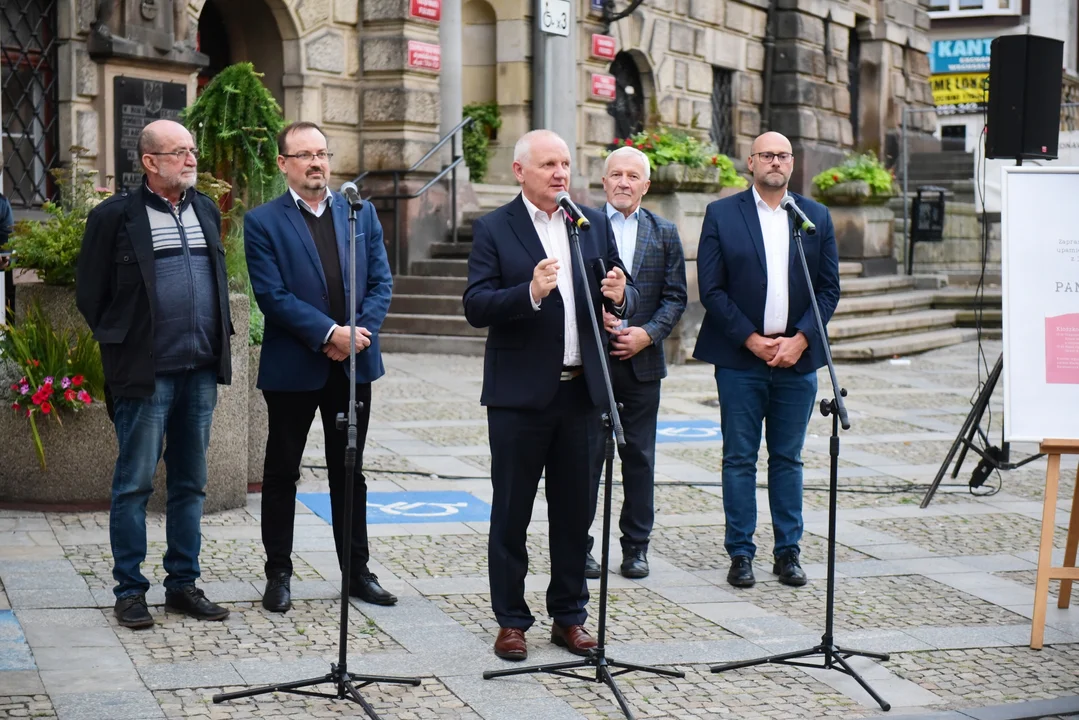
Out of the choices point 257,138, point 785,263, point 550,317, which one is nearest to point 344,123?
point 257,138

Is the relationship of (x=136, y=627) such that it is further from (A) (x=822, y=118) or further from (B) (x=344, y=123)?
(A) (x=822, y=118)

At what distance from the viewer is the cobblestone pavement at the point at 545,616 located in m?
5.07

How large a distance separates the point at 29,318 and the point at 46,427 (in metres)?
0.65

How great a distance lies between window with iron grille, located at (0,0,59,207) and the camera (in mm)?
13641

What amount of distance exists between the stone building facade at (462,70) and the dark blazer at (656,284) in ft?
27.8

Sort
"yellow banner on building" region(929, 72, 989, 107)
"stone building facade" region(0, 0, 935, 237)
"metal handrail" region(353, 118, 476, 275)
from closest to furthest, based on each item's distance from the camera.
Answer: "stone building facade" region(0, 0, 935, 237) < "metal handrail" region(353, 118, 476, 275) < "yellow banner on building" region(929, 72, 989, 107)

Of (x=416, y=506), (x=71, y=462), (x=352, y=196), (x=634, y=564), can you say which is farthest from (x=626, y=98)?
(x=352, y=196)

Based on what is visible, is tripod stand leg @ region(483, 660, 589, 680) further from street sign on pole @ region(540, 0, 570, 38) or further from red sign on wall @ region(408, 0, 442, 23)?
red sign on wall @ region(408, 0, 442, 23)

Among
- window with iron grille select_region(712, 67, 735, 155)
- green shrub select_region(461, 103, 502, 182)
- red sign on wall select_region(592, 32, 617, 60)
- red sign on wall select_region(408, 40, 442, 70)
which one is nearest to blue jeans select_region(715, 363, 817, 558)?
red sign on wall select_region(408, 40, 442, 70)

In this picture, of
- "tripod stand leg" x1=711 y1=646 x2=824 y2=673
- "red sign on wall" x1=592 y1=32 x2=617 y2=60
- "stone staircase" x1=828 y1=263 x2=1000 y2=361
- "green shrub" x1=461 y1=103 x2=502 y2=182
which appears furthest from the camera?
"red sign on wall" x1=592 y1=32 x2=617 y2=60

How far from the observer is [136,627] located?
19.0ft

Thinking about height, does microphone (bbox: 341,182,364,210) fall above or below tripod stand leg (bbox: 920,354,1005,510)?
above

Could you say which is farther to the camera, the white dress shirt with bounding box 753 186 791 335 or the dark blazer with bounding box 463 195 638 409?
the white dress shirt with bounding box 753 186 791 335

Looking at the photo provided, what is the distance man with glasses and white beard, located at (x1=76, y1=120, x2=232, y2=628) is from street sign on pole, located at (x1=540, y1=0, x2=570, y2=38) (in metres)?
11.0
